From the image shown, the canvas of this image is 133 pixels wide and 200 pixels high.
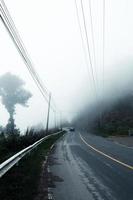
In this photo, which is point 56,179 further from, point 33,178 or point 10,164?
point 10,164

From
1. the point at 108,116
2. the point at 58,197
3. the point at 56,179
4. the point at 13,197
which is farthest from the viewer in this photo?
the point at 108,116

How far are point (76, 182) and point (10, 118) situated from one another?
2464 inches

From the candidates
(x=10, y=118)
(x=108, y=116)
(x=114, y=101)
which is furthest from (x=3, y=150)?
(x=114, y=101)

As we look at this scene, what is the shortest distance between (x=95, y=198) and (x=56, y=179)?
11.5ft

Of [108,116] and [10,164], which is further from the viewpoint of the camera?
[108,116]

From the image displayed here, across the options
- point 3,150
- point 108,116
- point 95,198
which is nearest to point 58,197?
point 95,198

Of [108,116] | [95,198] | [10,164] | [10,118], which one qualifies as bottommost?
[95,198]

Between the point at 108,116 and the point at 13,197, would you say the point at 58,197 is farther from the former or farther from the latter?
the point at 108,116

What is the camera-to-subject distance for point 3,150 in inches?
706

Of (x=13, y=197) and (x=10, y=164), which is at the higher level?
(x=10, y=164)

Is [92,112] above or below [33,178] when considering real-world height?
above

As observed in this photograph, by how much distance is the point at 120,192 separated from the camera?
9.02 meters

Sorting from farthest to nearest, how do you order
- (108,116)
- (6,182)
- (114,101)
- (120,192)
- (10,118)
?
(114,101) → (108,116) → (10,118) → (6,182) → (120,192)

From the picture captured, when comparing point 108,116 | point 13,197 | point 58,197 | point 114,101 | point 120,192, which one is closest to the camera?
point 13,197
